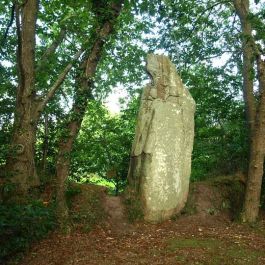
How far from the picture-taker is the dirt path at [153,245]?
6320 mm

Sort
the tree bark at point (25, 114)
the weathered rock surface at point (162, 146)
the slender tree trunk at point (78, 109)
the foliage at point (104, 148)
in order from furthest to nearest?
the foliage at point (104, 148), the weathered rock surface at point (162, 146), the slender tree trunk at point (78, 109), the tree bark at point (25, 114)

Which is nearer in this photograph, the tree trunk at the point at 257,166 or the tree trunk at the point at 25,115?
the tree trunk at the point at 25,115

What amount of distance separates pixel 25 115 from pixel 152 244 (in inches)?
145

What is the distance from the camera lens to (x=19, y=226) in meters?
6.39

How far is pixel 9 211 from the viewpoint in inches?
250

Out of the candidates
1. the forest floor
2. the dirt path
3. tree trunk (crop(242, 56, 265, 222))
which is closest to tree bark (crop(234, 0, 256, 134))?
tree trunk (crop(242, 56, 265, 222))

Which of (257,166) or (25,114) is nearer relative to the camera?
(25,114)

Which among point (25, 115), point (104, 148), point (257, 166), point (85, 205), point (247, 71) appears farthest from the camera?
point (104, 148)

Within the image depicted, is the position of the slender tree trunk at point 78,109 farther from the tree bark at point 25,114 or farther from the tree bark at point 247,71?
the tree bark at point 247,71

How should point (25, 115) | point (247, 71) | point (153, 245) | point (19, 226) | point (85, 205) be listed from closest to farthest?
point (19, 226), point (153, 245), point (25, 115), point (85, 205), point (247, 71)

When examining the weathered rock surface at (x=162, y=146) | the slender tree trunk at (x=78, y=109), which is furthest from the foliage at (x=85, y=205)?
the weathered rock surface at (x=162, y=146)

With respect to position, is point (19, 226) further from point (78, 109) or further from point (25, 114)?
point (78, 109)

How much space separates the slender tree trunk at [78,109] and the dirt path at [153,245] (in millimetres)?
876

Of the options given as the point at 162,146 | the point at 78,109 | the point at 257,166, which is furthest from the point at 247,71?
the point at 78,109
